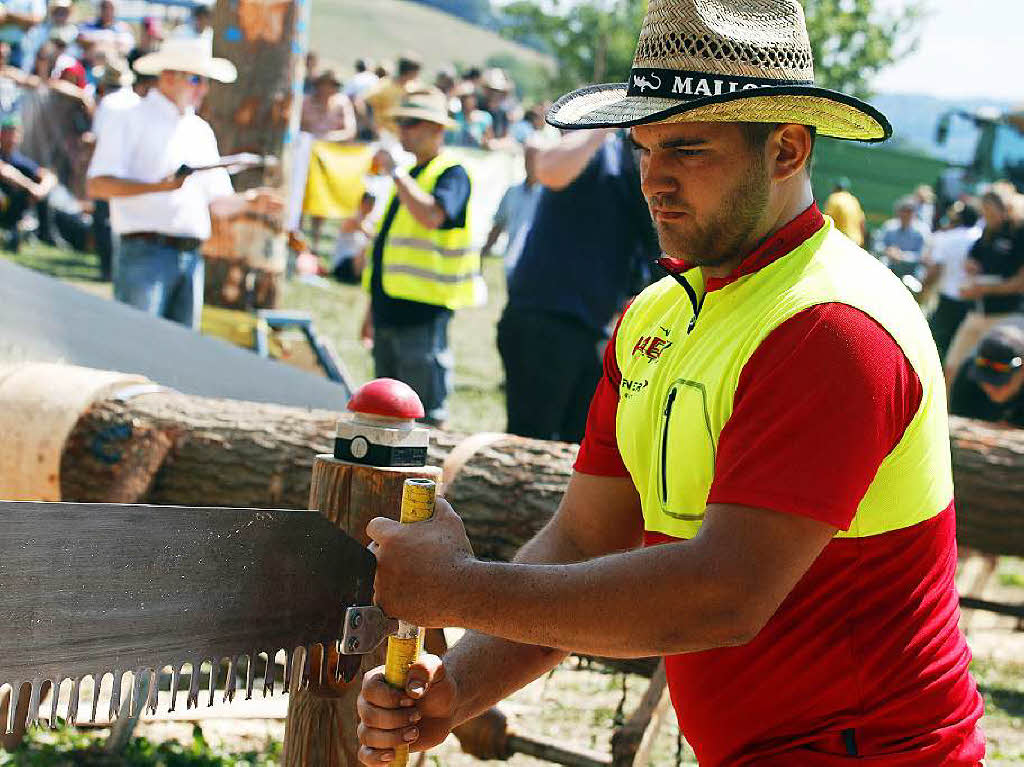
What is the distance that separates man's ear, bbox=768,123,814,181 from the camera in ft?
7.01

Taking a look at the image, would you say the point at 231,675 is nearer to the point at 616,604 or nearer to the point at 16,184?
the point at 616,604

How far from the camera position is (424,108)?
6.72 m

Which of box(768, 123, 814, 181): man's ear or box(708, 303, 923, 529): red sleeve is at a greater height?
box(768, 123, 814, 181): man's ear

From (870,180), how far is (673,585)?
2354 cm

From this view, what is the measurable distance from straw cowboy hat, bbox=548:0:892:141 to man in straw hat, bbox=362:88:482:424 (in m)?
4.49

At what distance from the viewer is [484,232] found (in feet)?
56.1

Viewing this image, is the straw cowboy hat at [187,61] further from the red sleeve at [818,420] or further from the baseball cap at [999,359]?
the red sleeve at [818,420]

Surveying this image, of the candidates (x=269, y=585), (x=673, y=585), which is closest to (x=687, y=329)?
(x=673, y=585)

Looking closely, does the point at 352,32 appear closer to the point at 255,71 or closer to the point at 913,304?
the point at 255,71

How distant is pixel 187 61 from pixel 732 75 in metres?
5.28

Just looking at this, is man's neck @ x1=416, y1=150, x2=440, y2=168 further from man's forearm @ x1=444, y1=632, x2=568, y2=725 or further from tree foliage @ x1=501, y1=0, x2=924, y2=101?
tree foliage @ x1=501, y1=0, x2=924, y2=101

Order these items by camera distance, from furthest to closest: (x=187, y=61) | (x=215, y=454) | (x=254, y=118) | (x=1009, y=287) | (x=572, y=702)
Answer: (x=1009, y=287) → (x=254, y=118) → (x=187, y=61) → (x=572, y=702) → (x=215, y=454)

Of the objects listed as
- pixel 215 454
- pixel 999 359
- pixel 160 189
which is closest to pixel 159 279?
pixel 160 189

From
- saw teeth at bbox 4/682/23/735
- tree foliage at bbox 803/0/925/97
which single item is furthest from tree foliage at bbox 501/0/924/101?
saw teeth at bbox 4/682/23/735
